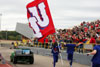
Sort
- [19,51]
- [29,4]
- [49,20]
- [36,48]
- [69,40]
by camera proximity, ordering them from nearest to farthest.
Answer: [49,20]
[29,4]
[19,51]
[69,40]
[36,48]

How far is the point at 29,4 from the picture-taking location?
16688 mm

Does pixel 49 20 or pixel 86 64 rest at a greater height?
pixel 49 20

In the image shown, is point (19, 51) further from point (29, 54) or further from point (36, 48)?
point (36, 48)

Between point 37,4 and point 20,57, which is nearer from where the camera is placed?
point 37,4

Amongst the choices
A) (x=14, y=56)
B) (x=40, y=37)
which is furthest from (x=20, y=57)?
(x=40, y=37)

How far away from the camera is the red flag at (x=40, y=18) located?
1561cm

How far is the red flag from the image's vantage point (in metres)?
15.6

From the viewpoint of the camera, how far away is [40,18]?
1620 cm

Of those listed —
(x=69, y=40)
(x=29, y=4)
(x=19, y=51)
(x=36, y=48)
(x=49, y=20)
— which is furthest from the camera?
(x=36, y=48)

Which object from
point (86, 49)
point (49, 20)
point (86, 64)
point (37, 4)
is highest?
point (37, 4)

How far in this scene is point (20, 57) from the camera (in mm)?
17656

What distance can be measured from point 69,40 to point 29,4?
18.1ft

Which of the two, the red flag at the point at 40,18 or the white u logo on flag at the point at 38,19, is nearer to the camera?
the red flag at the point at 40,18

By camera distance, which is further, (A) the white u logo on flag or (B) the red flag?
(A) the white u logo on flag
